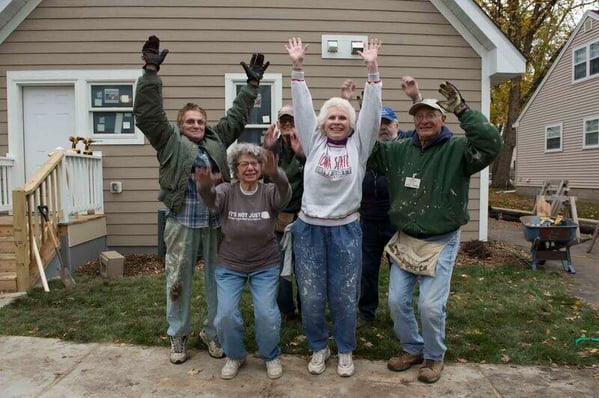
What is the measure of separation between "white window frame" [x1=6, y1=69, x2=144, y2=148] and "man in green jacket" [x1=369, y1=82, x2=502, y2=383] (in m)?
5.31

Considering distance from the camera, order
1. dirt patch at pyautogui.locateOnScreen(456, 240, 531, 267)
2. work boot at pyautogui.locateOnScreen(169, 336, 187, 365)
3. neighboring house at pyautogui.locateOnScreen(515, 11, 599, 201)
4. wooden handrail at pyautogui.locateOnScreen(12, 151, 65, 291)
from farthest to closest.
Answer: neighboring house at pyautogui.locateOnScreen(515, 11, 599, 201) → dirt patch at pyautogui.locateOnScreen(456, 240, 531, 267) → wooden handrail at pyautogui.locateOnScreen(12, 151, 65, 291) → work boot at pyautogui.locateOnScreen(169, 336, 187, 365)

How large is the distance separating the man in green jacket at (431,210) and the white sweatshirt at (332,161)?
30cm

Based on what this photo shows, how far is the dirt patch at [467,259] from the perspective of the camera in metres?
6.36

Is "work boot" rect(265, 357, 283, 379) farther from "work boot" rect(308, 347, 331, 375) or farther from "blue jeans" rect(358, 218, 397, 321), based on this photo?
"blue jeans" rect(358, 218, 397, 321)

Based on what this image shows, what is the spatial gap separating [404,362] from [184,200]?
181cm

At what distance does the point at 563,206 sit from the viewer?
1084cm

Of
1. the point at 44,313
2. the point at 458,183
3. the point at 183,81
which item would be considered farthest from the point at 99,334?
the point at 183,81

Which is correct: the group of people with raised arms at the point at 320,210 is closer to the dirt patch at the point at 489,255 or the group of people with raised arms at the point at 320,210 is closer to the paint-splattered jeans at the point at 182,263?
the paint-splattered jeans at the point at 182,263

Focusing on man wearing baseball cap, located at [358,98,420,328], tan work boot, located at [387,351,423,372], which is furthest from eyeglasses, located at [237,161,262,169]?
tan work boot, located at [387,351,423,372]

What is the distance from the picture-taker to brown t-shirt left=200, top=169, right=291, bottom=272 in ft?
10.0

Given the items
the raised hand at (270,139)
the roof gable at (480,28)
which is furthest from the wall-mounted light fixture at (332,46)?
the raised hand at (270,139)

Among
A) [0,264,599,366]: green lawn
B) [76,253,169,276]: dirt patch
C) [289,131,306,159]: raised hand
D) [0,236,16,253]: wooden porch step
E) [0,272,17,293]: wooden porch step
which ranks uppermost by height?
[289,131,306,159]: raised hand

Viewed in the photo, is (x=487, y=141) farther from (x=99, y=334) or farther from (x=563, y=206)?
(x=563, y=206)

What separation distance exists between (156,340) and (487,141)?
9.18 feet
